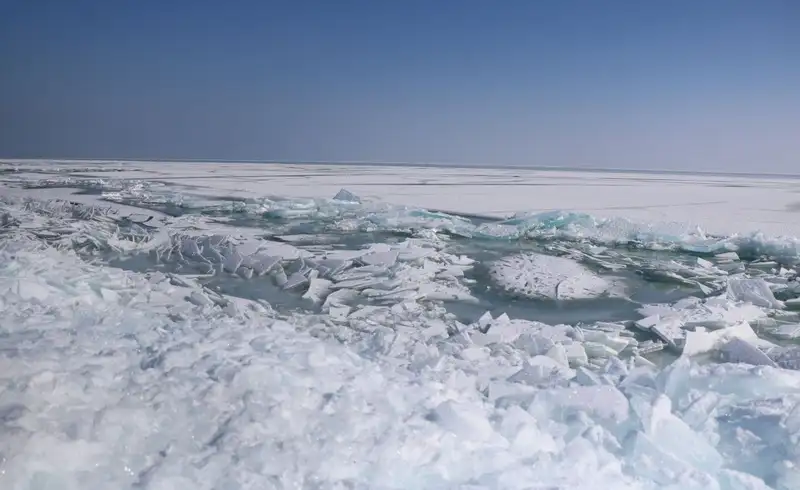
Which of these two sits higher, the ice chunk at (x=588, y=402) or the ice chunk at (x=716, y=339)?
the ice chunk at (x=588, y=402)

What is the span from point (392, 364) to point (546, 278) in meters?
2.62

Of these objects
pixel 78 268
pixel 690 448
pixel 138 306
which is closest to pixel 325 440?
pixel 690 448

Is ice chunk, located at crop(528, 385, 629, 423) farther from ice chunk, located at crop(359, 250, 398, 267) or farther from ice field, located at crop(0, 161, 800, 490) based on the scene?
ice chunk, located at crop(359, 250, 398, 267)

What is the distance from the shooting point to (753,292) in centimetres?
430

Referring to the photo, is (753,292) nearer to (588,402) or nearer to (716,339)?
(716,339)

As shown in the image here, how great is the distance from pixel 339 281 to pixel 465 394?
2395 mm

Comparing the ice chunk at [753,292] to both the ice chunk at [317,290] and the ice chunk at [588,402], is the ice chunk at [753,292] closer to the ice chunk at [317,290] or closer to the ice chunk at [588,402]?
the ice chunk at [588,402]

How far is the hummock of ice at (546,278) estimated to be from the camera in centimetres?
453

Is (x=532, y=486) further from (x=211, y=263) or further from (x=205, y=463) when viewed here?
(x=211, y=263)

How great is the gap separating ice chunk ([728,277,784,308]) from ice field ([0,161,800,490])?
0.08 ft

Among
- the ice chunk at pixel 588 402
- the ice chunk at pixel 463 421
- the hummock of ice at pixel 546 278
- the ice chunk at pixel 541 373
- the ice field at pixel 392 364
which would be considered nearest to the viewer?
the ice field at pixel 392 364

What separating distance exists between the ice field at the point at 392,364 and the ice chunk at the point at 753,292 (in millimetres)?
24

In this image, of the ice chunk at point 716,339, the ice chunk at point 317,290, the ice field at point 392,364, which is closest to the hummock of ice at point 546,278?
the ice field at point 392,364

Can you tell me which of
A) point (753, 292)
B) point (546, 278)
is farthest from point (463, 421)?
point (753, 292)
